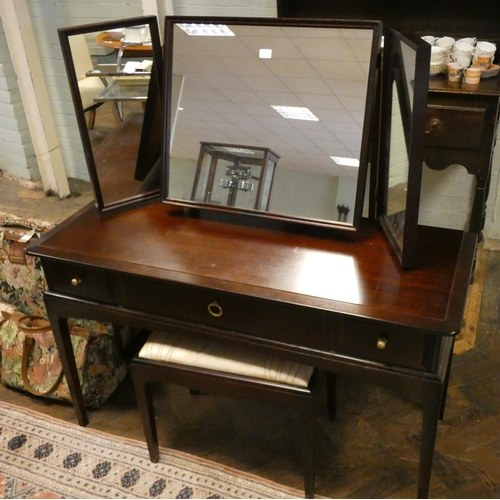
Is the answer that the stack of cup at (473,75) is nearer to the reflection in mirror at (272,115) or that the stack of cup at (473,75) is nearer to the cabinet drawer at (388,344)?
the reflection in mirror at (272,115)

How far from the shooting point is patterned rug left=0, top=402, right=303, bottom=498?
64.6 inches

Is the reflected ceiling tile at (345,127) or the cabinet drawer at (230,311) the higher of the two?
the reflected ceiling tile at (345,127)

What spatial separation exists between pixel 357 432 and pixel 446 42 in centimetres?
142

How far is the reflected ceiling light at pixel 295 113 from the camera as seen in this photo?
4.49 feet

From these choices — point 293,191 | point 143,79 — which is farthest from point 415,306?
point 143,79

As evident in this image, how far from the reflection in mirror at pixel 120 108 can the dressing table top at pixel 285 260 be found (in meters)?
0.09

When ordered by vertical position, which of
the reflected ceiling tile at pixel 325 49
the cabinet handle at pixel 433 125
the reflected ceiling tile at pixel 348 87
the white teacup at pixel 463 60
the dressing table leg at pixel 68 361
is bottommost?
the dressing table leg at pixel 68 361

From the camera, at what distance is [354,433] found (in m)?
1.80

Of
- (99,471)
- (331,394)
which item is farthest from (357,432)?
(99,471)

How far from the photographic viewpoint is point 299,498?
5.24 ft

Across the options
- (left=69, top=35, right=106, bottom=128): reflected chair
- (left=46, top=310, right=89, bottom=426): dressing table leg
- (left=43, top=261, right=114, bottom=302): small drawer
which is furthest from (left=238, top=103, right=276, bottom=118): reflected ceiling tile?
(left=46, top=310, right=89, bottom=426): dressing table leg

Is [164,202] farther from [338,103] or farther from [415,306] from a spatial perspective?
[415,306]

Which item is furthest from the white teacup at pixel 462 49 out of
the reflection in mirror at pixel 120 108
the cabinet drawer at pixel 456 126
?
the reflection in mirror at pixel 120 108

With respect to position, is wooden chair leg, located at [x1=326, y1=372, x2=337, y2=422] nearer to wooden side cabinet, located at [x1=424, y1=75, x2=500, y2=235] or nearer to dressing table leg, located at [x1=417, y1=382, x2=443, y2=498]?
dressing table leg, located at [x1=417, y1=382, x2=443, y2=498]
